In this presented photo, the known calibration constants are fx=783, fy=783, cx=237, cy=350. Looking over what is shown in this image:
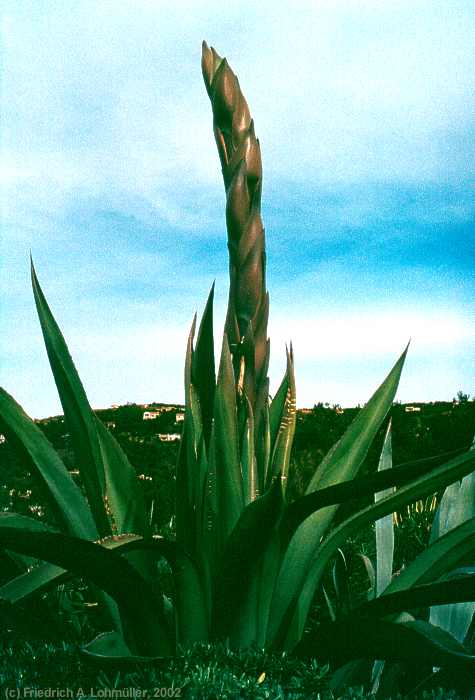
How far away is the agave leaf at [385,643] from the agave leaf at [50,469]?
80 cm

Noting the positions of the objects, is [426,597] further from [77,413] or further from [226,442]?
[77,413]

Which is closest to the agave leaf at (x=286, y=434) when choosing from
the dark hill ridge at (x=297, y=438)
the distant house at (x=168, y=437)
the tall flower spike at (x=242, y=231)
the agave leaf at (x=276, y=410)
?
the tall flower spike at (x=242, y=231)

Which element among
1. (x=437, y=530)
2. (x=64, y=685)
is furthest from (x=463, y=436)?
(x=64, y=685)

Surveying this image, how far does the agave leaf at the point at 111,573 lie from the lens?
186 centimetres

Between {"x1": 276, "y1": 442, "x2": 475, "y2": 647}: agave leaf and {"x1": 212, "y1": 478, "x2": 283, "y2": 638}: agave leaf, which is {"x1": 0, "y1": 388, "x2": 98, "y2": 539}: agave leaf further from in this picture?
{"x1": 276, "y1": 442, "x2": 475, "y2": 647}: agave leaf

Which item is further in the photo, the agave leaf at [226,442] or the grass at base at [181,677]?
the agave leaf at [226,442]

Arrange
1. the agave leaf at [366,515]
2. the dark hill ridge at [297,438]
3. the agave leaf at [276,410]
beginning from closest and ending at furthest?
the agave leaf at [366,515]
the agave leaf at [276,410]
the dark hill ridge at [297,438]

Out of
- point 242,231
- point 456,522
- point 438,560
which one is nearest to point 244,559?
point 438,560

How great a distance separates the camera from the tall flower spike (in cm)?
215

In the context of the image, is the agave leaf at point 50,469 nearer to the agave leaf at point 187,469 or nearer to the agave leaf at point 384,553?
the agave leaf at point 187,469

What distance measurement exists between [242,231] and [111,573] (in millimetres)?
972

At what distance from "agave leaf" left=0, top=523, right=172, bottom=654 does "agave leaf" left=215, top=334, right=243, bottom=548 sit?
0.32m

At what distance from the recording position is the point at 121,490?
2.42 metres

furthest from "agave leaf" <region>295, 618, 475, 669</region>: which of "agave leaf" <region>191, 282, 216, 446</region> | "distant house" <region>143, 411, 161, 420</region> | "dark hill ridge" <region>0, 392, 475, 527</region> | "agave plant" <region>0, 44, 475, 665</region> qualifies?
"distant house" <region>143, 411, 161, 420</region>
